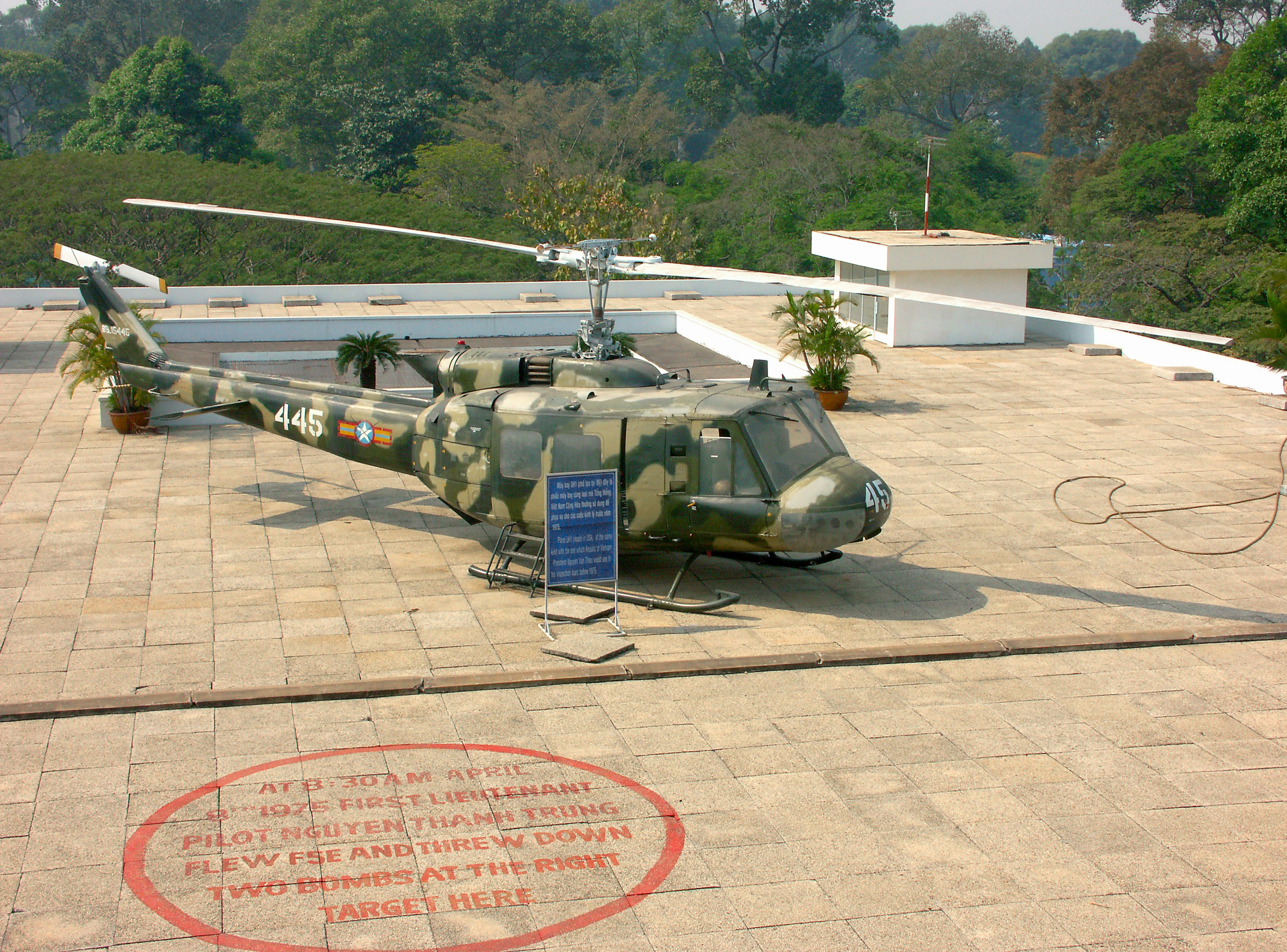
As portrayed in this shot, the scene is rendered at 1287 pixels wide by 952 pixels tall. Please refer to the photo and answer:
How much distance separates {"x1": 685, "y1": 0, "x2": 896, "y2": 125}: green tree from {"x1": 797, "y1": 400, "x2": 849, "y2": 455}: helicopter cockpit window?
68.2 metres

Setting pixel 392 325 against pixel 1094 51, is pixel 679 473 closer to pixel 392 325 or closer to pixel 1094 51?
pixel 392 325

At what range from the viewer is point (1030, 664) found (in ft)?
36.2

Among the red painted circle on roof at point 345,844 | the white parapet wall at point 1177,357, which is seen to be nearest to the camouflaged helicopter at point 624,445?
the red painted circle on roof at point 345,844

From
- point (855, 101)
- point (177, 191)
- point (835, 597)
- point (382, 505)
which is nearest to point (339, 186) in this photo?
point (177, 191)

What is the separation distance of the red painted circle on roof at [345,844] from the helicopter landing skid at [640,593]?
121 inches

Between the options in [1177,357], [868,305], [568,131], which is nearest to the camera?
[1177,357]

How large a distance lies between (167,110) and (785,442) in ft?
192

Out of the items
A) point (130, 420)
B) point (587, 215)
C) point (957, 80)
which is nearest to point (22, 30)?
point (957, 80)

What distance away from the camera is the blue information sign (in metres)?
11.6

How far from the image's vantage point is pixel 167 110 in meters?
61.0

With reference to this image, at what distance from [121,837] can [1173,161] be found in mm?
48884

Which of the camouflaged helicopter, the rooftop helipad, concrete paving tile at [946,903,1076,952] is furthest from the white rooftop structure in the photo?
concrete paving tile at [946,903,1076,952]

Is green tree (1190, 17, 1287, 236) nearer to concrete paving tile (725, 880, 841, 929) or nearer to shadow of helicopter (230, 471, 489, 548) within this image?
shadow of helicopter (230, 471, 489, 548)

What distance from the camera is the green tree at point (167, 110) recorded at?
59875mm
